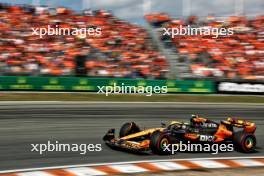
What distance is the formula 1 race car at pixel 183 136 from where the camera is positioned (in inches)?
389

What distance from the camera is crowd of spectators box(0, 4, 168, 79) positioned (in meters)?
25.4

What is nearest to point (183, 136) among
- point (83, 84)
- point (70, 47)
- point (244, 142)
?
point (244, 142)

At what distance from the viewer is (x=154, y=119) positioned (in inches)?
640

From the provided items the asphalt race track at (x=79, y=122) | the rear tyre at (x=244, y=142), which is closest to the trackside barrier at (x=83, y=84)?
the asphalt race track at (x=79, y=122)

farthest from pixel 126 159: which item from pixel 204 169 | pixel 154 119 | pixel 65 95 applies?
pixel 65 95

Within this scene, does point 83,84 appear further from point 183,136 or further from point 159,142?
point 159,142

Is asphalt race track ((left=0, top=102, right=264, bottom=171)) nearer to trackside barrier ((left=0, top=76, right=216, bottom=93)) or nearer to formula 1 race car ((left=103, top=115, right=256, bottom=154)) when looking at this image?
formula 1 race car ((left=103, top=115, right=256, bottom=154))

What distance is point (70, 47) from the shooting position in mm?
26750

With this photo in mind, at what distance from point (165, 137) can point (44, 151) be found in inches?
106

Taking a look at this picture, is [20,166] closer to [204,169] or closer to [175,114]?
[204,169]

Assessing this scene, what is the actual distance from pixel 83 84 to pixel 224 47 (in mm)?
9287

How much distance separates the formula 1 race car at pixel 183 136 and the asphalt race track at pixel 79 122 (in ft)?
0.69

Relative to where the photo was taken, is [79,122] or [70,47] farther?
[70,47]

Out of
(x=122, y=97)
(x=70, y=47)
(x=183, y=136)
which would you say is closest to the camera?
(x=183, y=136)
